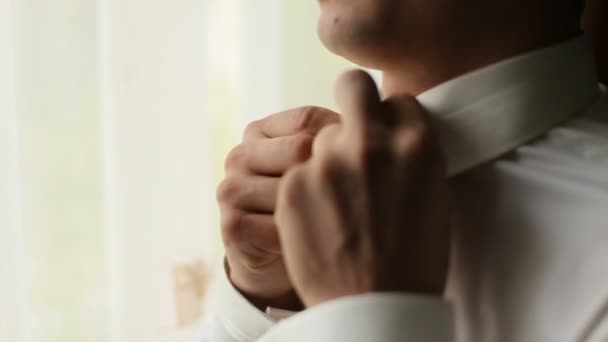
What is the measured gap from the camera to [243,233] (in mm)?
603

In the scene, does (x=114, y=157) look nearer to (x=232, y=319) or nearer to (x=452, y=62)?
(x=232, y=319)

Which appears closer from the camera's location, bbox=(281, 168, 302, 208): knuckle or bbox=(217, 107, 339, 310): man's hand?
bbox=(281, 168, 302, 208): knuckle

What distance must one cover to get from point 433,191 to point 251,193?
0.19 m

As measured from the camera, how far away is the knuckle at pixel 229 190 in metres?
0.61

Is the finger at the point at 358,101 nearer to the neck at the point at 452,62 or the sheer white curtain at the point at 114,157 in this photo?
the neck at the point at 452,62

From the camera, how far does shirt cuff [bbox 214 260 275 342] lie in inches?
25.3

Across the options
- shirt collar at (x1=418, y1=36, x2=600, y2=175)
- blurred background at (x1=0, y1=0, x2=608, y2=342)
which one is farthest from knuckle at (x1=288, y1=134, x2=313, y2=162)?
blurred background at (x1=0, y1=0, x2=608, y2=342)

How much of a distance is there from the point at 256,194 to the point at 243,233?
0.04 meters

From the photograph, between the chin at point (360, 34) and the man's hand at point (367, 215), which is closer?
the man's hand at point (367, 215)

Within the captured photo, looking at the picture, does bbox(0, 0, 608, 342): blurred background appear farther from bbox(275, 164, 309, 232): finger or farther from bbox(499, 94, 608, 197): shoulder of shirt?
bbox(275, 164, 309, 232): finger

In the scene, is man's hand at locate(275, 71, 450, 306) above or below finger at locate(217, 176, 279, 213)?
above

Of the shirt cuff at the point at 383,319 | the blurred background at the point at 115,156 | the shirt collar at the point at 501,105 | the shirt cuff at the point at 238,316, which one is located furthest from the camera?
the blurred background at the point at 115,156

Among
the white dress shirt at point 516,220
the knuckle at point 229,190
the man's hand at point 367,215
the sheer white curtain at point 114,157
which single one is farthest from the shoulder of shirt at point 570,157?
the sheer white curtain at point 114,157

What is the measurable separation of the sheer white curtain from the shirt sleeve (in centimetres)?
34
